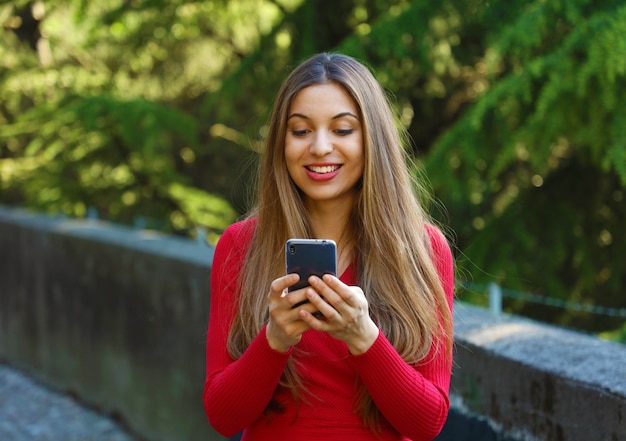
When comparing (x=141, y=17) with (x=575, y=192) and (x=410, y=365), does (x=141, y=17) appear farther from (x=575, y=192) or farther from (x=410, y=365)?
(x=410, y=365)

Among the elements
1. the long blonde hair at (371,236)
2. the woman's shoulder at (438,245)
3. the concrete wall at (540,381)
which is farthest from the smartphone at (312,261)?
the concrete wall at (540,381)

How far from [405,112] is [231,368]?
422 centimetres

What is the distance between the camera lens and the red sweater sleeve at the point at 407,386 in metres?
2.10

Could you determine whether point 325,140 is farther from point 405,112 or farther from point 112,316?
point 405,112

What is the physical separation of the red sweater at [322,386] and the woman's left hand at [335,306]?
120 millimetres

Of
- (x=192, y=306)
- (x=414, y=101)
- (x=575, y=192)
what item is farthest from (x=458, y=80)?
(x=192, y=306)

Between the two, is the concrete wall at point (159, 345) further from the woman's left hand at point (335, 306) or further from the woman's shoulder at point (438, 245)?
the woman's left hand at point (335, 306)

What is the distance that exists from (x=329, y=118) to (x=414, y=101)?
421 centimetres

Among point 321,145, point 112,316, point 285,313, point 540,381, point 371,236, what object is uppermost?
point 321,145

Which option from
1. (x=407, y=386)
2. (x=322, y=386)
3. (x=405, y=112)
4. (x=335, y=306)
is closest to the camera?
(x=335, y=306)

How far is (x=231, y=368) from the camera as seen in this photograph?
2201 millimetres

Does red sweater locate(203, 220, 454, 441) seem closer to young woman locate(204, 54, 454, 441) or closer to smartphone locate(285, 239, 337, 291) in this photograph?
young woman locate(204, 54, 454, 441)

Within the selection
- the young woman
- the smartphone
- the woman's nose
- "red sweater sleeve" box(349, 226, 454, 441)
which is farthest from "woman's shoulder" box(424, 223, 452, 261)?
the smartphone

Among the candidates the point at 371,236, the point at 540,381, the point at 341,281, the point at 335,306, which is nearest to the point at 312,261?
the point at 335,306
